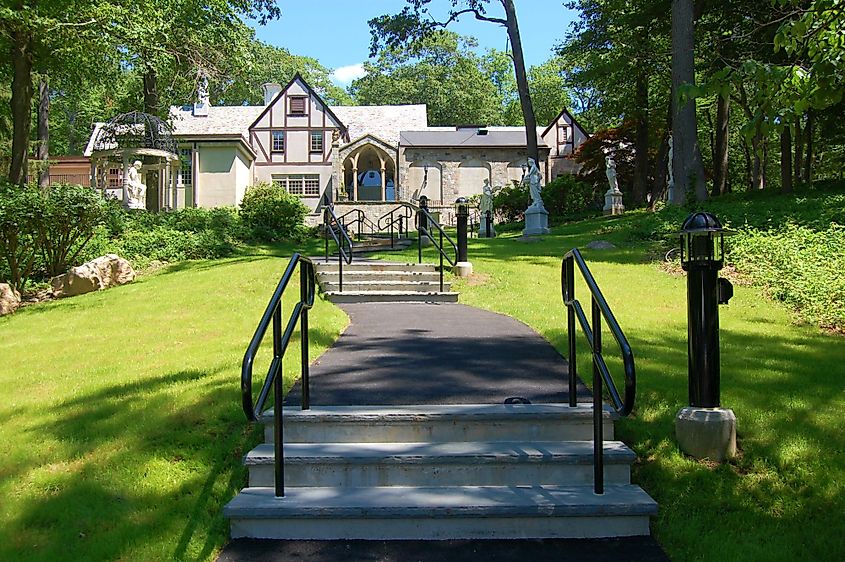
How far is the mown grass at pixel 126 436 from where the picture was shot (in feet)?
12.3

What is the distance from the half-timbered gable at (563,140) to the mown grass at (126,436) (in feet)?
136

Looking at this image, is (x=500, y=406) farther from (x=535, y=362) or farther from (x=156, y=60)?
(x=156, y=60)

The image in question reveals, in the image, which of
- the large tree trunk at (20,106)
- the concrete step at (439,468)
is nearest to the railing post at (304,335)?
the concrete step at (439,468)

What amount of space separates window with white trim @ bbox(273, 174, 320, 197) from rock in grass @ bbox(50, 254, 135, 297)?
29141mm

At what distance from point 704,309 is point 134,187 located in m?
21.7

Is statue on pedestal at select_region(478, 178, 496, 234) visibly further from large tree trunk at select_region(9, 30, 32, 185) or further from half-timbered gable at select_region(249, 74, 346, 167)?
half-timbered gable at select_region(249, 74, 346, 167)

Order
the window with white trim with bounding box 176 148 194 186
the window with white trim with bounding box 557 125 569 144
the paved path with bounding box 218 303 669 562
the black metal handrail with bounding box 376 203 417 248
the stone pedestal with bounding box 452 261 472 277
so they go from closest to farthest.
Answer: the paved path with bounding box 218 303 669 562
the stone pedestal with bounding box 452 261 472 277
the black metal handrail with bounding box 376 203 417 248
the window with white trim with bounding box 176 148 194 186
the window with white trim with bounding box 557 125 569 144

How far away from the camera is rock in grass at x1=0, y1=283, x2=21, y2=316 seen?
1210cm

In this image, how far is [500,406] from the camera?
4855 millimetres

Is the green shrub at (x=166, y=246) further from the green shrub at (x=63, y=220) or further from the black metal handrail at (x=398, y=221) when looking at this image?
the black metal handrail at (x=398, y=221)

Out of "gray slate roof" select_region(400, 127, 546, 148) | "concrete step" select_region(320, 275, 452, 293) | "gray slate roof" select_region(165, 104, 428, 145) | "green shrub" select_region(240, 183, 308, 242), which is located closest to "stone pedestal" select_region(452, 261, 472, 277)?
"concrete step" select_region(320, 275, 452, 293)

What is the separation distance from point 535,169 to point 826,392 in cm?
1949

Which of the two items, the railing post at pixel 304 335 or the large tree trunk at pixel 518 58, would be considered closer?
the railing post at pixel 304 335

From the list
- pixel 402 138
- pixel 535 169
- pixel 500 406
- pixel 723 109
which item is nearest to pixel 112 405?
pixel 500 406
